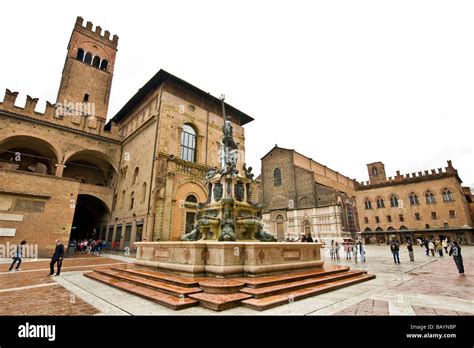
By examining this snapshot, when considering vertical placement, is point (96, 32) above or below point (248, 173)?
above

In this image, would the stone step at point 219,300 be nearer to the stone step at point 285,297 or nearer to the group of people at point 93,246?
the stone step at point 285,297

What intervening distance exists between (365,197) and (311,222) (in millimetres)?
15971

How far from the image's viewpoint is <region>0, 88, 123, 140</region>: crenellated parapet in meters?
21.5

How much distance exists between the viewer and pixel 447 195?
3919 centimetres

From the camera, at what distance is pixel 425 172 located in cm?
4231

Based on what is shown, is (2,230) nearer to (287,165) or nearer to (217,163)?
(217,163)

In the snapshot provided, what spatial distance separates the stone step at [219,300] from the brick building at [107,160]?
14.9m

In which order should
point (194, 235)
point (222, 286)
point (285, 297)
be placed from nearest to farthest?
point (285, 297)
point (222, 286)
point (194, 235)

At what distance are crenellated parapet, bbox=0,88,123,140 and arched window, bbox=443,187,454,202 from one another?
49.9 m

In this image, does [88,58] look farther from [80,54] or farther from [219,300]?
[219,300]

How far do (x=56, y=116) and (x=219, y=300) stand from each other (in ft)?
89.6

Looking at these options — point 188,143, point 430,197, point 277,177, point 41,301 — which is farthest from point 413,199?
point 41,301

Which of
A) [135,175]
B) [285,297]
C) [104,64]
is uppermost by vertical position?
[104,64]

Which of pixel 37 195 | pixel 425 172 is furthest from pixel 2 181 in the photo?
pixel 425 172
